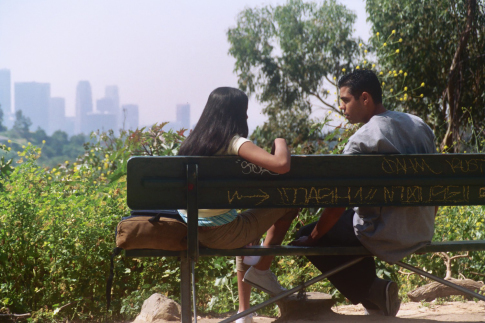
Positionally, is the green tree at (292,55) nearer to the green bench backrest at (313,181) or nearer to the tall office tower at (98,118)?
the green bench backrest at (313,181)

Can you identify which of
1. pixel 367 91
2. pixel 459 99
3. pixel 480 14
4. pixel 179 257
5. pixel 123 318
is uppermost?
pixel 480 14

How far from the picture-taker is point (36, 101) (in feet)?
586

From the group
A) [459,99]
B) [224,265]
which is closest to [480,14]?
[459,99]

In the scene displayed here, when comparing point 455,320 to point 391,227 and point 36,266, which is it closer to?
point 391,227

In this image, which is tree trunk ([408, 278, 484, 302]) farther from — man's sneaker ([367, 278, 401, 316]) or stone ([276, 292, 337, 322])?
man's sneaker ([367, 278, 401, 316])

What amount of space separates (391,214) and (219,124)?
0.85m

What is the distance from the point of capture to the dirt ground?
9.17 ft

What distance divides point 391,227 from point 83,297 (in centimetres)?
197

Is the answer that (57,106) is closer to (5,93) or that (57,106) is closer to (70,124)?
(70,124)

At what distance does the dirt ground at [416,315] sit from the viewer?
9.17ft

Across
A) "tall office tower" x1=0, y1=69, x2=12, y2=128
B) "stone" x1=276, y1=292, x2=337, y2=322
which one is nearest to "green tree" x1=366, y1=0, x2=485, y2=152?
"stone" x1=276, y1=292, x2=337, y2=322

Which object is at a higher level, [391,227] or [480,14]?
[480,14]

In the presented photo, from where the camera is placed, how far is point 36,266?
331 centimetres

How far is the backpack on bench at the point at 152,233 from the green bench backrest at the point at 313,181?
0.07 m
